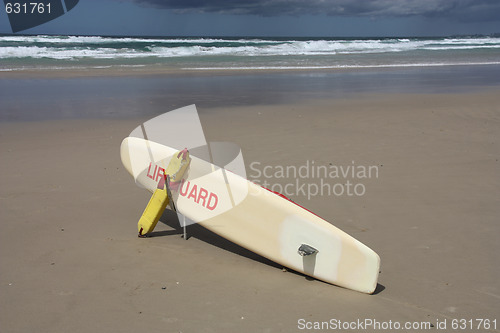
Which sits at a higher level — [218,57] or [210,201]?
[210,201]

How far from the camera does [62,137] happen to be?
701 cm

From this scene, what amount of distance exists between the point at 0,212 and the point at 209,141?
10.7ft

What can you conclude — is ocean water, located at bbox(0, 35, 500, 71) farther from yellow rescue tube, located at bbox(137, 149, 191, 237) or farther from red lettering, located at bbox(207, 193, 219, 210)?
red lettering, located at bbox(207, 193, 219, 210)

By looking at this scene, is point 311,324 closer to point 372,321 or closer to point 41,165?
point 372,321

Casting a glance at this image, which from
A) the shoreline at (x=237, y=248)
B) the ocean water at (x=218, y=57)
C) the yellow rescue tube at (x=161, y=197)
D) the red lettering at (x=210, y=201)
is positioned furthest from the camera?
the ocean water at (x=218, y=57)

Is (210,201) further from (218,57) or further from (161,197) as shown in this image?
(218,57)

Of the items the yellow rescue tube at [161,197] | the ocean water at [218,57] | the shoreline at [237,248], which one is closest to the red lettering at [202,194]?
the yellow rescue tube at [161,197]

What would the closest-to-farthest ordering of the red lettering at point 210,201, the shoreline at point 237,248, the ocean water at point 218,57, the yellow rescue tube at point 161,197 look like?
the shoreline at point 237,248 < the red lettering at point 210,201 < the yellow rescue tube at point 161,197 < the ocean water at point 218,57

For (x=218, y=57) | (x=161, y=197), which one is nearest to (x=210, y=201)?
(x=161, y=197)

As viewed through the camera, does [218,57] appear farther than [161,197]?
Yes

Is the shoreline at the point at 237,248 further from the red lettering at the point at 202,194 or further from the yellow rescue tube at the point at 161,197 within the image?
the red lettering at the point at 202,194

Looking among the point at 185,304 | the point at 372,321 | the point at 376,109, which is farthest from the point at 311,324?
the point at 376,109

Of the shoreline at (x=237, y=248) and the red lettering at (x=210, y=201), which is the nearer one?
the shoreline at (x=237, y=248)

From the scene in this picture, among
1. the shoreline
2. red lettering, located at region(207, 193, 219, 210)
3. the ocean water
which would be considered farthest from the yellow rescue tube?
the ocean water
